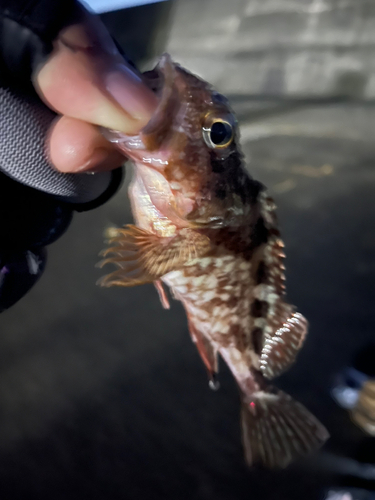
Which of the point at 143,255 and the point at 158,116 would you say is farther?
the point at 143,255

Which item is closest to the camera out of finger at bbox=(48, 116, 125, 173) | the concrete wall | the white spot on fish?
finger at bbox=(48, 116, 125, 173)

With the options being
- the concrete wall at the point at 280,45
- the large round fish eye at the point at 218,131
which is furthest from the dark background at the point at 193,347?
the large round fish eye at the point at 218,131

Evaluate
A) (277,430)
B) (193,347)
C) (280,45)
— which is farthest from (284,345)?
(280,45)

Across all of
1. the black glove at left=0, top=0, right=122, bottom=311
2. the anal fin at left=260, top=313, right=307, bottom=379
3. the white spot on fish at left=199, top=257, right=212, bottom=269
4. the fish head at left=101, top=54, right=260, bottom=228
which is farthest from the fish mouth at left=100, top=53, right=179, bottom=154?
the anal fin at left=260, top=313, right=307, bottom=379

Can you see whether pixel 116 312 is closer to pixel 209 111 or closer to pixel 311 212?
pixel 311 212

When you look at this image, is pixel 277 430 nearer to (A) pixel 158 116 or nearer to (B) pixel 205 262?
(B) pixel 205 262

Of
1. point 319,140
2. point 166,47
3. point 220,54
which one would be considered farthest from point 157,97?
point 166,47

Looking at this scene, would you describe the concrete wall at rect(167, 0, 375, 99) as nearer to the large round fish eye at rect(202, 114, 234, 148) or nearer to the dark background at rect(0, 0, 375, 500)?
the dark background at rect(0, 0, 375, 500)
